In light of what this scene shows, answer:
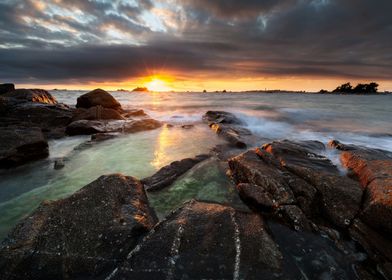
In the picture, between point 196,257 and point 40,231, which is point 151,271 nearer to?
point 196,257

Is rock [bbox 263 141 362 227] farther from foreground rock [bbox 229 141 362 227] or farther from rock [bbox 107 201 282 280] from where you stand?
rock [bbox 107 201 282 280]

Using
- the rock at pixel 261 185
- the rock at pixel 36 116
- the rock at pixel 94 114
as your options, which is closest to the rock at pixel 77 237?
the rock at pixel 261 185

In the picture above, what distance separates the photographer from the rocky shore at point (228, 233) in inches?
141

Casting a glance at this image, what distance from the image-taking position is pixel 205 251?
149 inches

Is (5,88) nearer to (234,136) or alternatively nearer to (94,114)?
(94,114)

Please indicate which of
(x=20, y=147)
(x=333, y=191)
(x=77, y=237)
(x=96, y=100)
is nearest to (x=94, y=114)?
(x=96, y=100)

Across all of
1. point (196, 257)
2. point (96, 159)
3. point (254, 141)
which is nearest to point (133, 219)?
point (196, 257)

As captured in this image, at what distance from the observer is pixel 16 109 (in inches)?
579

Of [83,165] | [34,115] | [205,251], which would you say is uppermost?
[34,115]

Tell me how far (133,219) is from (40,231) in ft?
4.99

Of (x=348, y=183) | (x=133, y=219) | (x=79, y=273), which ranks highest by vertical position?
(x=348, y=183)

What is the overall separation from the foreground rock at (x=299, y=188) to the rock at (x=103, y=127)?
31.6 feet

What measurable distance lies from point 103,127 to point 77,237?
11349 mm

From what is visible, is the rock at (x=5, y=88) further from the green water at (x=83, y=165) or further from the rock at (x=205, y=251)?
the rock at (x=205, y=251)
